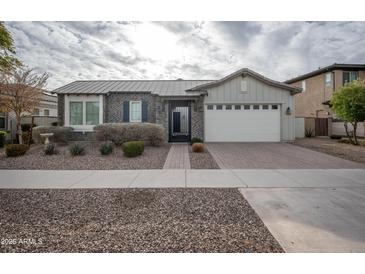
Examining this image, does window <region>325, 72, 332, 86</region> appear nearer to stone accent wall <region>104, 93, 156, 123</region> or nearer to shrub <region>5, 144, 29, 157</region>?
stone accent wall <region>104, 93, 156, 123</region>

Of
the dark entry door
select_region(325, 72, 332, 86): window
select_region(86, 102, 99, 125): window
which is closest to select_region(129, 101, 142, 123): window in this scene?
select_region(86, 102, 99, 125): window

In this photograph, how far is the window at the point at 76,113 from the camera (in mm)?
14180

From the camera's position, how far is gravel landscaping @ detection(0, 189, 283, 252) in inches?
105

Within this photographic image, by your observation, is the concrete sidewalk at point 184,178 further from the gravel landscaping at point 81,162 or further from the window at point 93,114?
the window at point 93,114

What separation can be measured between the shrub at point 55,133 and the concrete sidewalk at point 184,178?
6.46m

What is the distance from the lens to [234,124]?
44.4ft

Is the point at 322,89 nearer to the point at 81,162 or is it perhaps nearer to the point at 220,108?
the point at 220,108

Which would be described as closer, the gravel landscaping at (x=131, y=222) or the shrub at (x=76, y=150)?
the gravel landscaping at (x=131, y=222)

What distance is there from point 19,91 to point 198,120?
1070 centimetres

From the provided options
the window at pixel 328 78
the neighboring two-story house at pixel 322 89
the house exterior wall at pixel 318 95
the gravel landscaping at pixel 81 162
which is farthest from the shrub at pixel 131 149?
the window at pixel 328 78

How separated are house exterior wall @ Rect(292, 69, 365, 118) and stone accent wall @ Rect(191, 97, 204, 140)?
1367 centimetres

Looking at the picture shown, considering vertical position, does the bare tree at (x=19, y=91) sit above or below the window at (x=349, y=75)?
below
